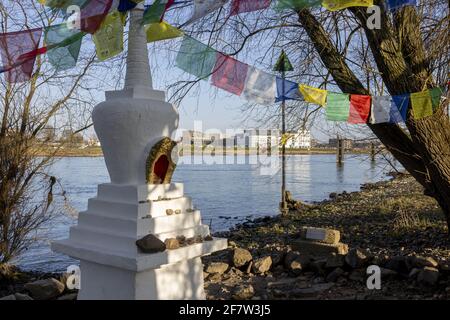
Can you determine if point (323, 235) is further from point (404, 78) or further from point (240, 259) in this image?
point (404, 78)

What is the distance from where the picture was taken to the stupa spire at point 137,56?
4.27 metres

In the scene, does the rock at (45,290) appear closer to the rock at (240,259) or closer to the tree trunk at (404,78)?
the rock at (240,259)

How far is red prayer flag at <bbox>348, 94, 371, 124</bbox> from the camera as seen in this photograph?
5.89 m

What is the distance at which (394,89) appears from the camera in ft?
21.7

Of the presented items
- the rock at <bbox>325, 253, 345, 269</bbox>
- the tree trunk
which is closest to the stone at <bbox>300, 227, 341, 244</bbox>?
the rock at <bbox>325, 253, 345, 269</bbox>

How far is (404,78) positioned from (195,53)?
10.9ft

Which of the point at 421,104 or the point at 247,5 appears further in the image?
the point at 421,104

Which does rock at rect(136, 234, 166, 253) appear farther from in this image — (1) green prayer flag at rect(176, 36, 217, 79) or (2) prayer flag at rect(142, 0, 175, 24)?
(1) green prayer flag at rect(176, 36, 217, 79)

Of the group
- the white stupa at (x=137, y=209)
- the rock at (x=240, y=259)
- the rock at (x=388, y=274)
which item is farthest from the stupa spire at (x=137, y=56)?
the rock at (x=388, y=274)

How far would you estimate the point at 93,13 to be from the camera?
4.26 metres

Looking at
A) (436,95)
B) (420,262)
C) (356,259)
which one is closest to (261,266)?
(356,259)
